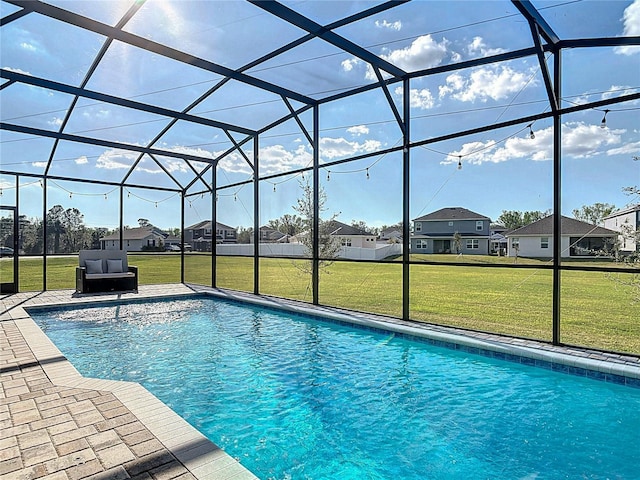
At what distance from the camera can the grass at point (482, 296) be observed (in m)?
6.46

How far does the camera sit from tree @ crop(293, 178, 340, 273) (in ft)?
33.1

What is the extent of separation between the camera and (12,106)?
22.8 ft

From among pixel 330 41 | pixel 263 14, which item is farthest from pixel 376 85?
pixel 263 14

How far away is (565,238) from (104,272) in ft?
35.1

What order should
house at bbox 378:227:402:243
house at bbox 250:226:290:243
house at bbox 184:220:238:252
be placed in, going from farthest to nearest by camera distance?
house at bbox 378:227:402:243, house at bbox 184:220:238:252, house at bbox 250:226:290:243

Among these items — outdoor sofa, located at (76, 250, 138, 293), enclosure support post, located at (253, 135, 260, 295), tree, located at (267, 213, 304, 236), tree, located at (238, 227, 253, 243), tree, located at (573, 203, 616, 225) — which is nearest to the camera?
tree, located at (573, 203, 616, 225)

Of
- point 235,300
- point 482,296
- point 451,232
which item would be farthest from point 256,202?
point 451,232

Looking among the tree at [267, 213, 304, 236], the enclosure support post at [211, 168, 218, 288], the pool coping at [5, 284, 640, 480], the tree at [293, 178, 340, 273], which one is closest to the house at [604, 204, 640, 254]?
the pool coping at [5, 284, 640, 480]

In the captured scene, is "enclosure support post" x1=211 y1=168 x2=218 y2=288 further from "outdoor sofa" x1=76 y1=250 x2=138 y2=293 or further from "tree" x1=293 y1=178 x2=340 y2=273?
"tree" x1=293 y1=178 x2=340 y2=273

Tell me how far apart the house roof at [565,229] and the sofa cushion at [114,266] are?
9814 mm


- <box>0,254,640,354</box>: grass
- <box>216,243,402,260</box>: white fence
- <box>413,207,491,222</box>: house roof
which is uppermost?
<box>413,207,491,222</box>: house roof

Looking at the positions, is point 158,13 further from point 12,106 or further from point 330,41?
point 12,106

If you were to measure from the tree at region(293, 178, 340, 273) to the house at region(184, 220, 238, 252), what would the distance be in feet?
12.1

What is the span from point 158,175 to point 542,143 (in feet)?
31.8
